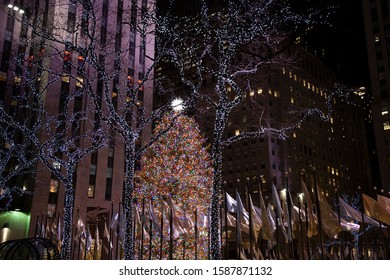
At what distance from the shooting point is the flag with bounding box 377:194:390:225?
1548 centimetres

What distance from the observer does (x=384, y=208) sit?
15641mm

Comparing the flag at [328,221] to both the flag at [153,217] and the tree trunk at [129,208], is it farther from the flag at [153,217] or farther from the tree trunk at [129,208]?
the flag at [153,217]

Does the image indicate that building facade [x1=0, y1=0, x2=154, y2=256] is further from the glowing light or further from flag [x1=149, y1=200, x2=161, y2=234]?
flag [x1=149, y1=200, x2=161, y2=234]

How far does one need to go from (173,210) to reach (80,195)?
1026 inches

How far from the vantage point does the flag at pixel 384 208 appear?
609 inches

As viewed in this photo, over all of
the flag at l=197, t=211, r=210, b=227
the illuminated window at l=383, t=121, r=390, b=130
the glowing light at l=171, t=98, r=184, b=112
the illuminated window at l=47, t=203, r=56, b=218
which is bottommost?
the flag at l=197, t=211, r=210, b=227

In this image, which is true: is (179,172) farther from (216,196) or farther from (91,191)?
(91,191)

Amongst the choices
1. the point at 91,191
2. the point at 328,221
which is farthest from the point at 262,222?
the point at 91,191

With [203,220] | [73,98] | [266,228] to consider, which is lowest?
[266,228]

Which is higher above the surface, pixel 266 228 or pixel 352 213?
pixel 352 213

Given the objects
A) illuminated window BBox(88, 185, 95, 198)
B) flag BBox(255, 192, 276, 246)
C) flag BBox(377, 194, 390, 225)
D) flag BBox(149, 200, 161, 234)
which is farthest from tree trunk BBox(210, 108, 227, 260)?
illuminated window BBox(88, 185, 95, 198)

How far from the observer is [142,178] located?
31391 millimetres

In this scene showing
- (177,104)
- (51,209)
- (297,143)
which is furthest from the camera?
(297,143)
